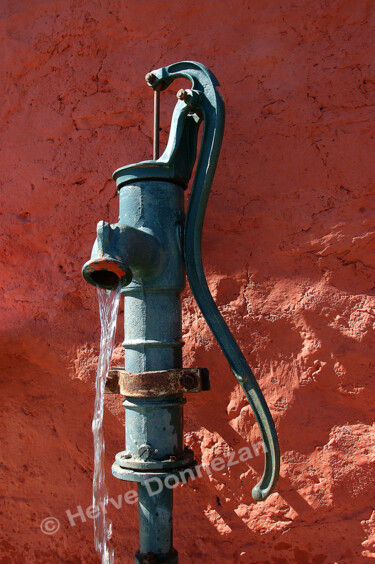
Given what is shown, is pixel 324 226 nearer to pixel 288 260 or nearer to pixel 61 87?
pixel 288 260

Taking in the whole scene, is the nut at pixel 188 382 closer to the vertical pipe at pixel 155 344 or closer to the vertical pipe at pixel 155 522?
the vertical pipe at pixel 155 344

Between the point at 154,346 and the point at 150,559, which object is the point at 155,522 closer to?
the point at 150,559

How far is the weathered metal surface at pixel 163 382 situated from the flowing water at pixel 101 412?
0.34ft

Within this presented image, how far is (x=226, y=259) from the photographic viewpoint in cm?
152

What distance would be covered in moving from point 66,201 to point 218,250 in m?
0.52

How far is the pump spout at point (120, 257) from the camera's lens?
3.31 ft

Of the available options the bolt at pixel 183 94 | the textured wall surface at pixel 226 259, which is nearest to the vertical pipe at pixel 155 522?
the textured wall surface at pixel 226 259

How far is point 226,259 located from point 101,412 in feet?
1.81

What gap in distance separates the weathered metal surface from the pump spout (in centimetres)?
19

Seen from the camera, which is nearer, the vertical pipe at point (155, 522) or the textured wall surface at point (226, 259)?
the vertical pipe at point (155, 522)

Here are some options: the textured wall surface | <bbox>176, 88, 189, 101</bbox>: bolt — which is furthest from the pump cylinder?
the textured wall surface

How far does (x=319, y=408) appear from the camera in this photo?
54.4 inches

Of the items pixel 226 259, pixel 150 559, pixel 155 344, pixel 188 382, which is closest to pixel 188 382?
pixel 188 382

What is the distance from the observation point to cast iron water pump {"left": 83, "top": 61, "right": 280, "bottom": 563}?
1092 mm
